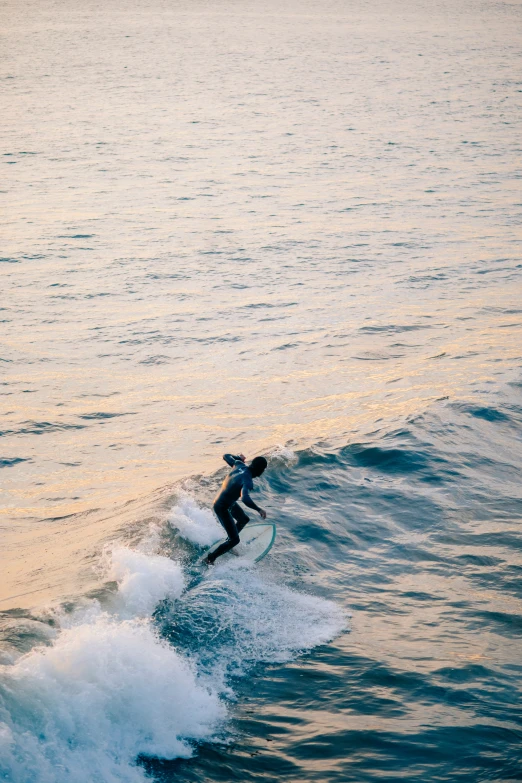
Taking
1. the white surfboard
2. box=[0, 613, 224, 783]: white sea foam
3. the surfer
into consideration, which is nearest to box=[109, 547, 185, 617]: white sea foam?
the surfer

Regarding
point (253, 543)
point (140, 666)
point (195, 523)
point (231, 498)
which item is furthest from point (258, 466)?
point (140, 666)

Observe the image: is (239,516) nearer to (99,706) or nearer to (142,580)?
(142,580)

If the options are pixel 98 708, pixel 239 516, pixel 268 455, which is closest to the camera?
pixel 98 708

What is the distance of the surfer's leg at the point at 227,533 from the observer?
12516mm

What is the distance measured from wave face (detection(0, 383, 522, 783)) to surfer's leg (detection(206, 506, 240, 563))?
0.28m

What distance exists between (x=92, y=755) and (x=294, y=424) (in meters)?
10.7

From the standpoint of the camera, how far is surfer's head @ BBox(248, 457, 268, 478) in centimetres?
1224

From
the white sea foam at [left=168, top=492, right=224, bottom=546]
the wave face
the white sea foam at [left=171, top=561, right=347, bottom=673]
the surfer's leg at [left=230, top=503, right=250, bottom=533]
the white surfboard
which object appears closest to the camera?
the wave face

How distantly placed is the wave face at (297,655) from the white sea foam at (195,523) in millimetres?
34

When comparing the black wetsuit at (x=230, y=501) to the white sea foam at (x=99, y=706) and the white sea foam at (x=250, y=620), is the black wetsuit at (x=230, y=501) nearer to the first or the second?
the white sea foam at (x=250, y=620)

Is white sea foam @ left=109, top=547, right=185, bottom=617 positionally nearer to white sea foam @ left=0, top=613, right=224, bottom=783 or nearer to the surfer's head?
white sea foam @ left=0, top=613, right=224, bottom=783

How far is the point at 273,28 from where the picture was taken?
104812 millimetres

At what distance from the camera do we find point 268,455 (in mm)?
16594

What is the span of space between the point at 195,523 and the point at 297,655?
12.7ft
